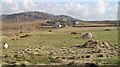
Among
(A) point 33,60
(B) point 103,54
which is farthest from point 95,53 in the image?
(A) point 33,60

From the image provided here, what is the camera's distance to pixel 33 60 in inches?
950

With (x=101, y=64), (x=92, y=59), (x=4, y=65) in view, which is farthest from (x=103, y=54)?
(x=4, y=65)

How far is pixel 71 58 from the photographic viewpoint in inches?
969

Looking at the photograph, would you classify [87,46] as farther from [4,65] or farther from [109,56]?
[4,65]

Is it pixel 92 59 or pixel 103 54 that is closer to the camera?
pixel 92 59

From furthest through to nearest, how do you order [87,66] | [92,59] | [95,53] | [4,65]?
[95,53] < [92,59] < [4,65] < [87,66]

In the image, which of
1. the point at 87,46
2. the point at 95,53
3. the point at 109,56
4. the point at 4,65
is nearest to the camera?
the point at 4,65

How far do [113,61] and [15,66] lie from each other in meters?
6.76

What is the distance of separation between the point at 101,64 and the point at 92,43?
11.6m

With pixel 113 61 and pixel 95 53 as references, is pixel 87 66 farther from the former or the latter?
pixel 95 53

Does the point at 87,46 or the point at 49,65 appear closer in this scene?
the point at 49,65

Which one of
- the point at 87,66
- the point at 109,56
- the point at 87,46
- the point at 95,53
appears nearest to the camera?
the point at 87,66

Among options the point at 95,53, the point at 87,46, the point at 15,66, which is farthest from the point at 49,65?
the point at 87,46

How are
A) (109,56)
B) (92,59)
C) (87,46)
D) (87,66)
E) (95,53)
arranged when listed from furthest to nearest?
(87,46)
(95,53)
(109,56)
(92,59)
(87,66)
